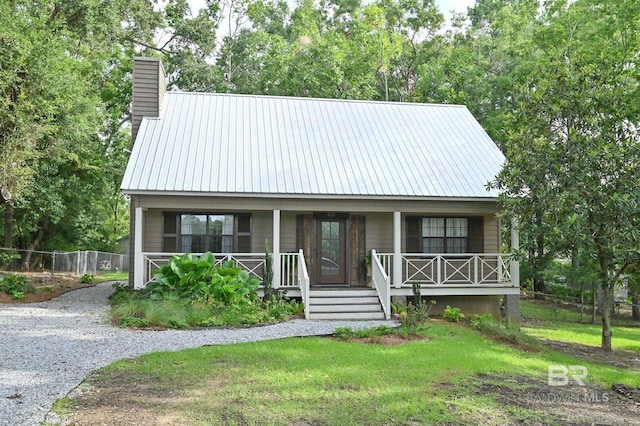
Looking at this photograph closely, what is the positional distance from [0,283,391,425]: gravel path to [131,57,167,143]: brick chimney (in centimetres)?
587

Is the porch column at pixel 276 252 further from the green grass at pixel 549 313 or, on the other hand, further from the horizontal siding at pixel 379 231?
the green grass at pixel 549 313

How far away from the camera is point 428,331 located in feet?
35.7

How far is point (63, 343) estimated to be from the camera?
890 centimetres

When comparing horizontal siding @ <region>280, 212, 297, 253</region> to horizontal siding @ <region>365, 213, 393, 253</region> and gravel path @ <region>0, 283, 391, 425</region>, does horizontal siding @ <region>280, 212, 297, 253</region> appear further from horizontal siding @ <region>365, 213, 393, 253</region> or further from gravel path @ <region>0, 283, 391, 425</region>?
gravel path @ <region>0, 283, 391, 425</region>

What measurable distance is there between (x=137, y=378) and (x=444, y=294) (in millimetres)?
8994

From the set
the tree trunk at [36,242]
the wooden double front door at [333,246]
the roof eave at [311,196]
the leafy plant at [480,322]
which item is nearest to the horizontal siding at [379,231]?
the wooden double front door at [333,246]

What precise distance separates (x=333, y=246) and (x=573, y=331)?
6.79m

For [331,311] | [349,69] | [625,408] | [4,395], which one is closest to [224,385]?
[4,395]

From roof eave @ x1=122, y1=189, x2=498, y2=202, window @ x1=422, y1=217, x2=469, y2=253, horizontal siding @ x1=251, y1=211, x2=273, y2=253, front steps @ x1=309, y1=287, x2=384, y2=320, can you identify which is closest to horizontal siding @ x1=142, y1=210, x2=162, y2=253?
roof eave @ x1=122, y1=189, x2=498, y2=202

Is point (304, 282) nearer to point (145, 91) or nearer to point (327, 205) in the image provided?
point (327, 205)

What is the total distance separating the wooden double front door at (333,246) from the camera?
14781 millimetres

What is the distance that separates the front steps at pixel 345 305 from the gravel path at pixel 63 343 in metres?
0.53

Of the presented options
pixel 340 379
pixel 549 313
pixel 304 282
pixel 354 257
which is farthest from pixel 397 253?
pixel 549 313

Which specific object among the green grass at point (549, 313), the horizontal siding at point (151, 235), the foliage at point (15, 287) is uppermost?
the horizontal siding at point (151, 235)
